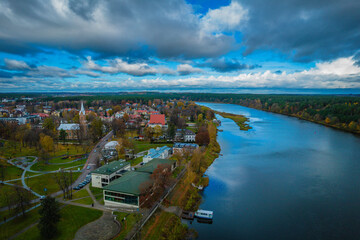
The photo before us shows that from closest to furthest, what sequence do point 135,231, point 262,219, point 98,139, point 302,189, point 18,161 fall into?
point 135,231, point 262,219, point 302,189, point 18,161, point 98,139

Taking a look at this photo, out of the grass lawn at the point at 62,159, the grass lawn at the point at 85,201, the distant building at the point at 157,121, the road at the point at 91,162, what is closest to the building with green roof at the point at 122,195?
the grass lawn at the point at 85,201

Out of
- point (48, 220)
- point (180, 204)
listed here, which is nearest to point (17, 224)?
point (48, 220)

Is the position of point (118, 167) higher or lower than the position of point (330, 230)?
higher

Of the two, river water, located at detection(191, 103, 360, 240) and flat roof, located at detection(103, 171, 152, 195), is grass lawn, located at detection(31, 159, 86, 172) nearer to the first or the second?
flat roof, located at detection(103, 171, 152, 195)

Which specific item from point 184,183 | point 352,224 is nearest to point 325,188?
point 352,224

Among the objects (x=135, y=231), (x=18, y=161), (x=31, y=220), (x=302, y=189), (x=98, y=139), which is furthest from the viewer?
(x=98, y=139)

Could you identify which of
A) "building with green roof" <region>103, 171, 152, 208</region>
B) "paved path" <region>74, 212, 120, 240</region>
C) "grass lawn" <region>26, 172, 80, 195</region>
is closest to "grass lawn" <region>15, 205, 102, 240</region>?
"paved path" <region>74, 212, 120, 240</region>

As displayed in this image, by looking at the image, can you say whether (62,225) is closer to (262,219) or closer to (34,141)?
Result: (262,219)

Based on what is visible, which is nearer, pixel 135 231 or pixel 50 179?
pixel 135 231
